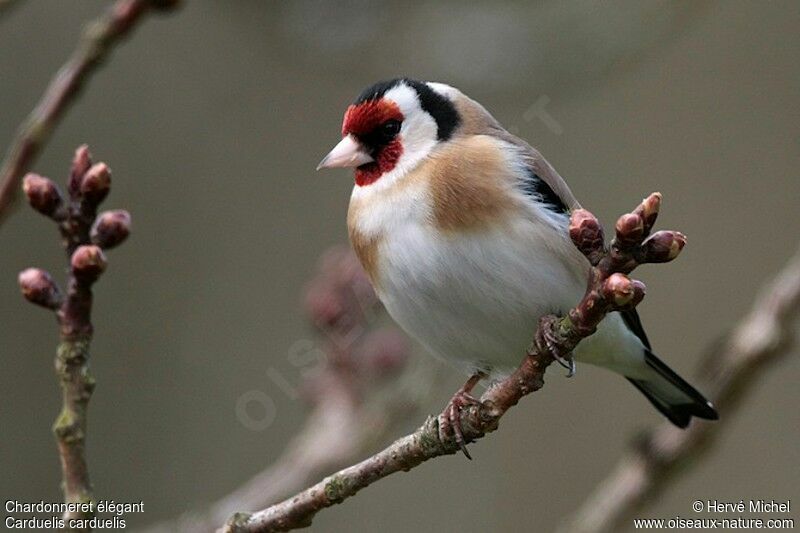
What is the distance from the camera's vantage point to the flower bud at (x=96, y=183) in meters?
2.35

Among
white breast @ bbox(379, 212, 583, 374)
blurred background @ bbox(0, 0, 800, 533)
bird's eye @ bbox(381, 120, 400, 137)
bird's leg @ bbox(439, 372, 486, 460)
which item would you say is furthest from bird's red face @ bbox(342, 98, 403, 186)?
blurred background @ bbox(0, 0, 800, 533)

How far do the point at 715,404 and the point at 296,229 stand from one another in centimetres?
505

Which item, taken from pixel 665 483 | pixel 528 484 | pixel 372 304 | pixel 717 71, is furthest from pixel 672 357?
pixel 665 483

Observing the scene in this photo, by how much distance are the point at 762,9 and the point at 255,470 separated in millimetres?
4800

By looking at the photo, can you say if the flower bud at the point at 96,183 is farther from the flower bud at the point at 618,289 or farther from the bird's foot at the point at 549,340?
the flower bud at the point at 618,289

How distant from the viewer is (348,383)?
3.83m

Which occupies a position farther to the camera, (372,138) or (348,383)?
(348,383)

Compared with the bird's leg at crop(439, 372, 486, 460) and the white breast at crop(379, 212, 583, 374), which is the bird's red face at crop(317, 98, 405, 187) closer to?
the white breast at crop(379, 212, 583, 374)

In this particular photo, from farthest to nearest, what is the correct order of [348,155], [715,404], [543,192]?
[348,155] → [543,192] → [715,404]

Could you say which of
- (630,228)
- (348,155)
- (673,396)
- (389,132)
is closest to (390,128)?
(389,132)

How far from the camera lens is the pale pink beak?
3.42 metres

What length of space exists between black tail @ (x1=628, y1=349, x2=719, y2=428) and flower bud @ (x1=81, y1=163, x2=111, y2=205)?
1759 millimetres

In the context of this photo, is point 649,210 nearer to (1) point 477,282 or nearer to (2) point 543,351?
(2) point 543,351

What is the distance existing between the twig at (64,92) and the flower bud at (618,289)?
122 centimetres
